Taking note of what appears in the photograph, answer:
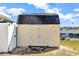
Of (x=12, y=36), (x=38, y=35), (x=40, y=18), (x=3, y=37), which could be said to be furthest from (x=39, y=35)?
(x=3, y=37)

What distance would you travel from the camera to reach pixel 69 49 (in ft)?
10.7

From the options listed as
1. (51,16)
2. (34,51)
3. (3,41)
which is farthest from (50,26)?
(3,41)

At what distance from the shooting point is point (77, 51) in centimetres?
324

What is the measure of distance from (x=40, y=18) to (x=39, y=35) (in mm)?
190

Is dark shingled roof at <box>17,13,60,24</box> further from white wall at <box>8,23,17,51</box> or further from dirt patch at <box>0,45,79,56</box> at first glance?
dirt patch at <box>0,45,79,56</box>

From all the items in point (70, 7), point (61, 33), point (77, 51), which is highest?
point (70, 7)

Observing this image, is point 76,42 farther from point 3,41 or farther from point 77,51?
point 3,41

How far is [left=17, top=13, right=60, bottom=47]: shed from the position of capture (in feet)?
10.6

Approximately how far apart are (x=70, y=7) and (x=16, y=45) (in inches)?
29.0

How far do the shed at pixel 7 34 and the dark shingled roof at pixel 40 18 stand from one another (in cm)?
11

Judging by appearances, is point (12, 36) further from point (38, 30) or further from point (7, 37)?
point (38, 30)

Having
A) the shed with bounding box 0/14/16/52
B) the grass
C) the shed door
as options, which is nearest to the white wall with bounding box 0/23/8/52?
the shed with bounding box 0/14/16/52

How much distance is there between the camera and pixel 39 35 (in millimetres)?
3256

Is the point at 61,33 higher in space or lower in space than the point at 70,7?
lower
